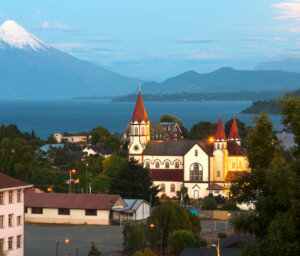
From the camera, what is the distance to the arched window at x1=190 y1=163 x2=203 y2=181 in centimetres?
7812

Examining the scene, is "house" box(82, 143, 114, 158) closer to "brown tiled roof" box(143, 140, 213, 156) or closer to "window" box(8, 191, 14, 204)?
"brown tiled roof" box(143, 140, 213, 156)

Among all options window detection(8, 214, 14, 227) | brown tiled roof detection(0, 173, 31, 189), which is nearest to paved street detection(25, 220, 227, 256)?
window detection(8, 214, 14, 227)

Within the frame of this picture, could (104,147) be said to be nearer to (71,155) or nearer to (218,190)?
(71,155)

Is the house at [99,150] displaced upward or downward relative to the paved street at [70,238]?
upward

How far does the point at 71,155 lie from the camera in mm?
97375

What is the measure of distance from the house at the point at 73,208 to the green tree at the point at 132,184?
18.1ft

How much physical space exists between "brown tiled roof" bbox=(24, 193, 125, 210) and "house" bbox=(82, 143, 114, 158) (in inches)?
1582

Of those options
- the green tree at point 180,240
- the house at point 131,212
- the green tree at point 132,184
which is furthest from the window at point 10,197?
the green tree at point 132,184

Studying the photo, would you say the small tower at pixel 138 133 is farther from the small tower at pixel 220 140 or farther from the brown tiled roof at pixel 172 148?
the small tower at pixel 220 140

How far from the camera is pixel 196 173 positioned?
7838 cm

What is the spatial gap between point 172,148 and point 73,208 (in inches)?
998

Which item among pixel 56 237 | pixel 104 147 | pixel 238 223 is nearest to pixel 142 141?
pixel 104 147

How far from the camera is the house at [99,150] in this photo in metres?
102

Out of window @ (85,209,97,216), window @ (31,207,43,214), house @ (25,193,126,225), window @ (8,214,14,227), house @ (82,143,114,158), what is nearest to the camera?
window @ (8,214,14,227)
